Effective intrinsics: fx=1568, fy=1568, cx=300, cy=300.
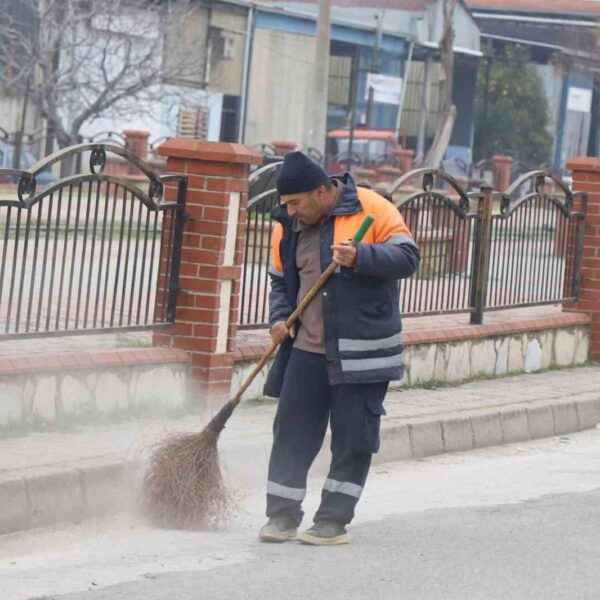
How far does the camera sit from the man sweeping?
6.58 m

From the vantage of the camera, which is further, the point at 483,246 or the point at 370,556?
the point at 483,246

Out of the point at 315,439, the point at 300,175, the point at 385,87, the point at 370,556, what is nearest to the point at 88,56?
the point at 385,87

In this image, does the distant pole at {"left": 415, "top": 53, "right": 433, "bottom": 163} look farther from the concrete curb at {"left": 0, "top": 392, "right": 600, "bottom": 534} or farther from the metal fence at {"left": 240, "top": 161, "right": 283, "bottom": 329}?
the metal fence at {"left": 240, "top": 161, "right": 283, "bottom": 329}

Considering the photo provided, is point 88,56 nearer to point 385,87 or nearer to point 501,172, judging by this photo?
point 385,87

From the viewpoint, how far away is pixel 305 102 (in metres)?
43.3

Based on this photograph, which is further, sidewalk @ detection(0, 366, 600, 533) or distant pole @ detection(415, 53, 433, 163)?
distant pole @ detection(415, 53, 433, 163)

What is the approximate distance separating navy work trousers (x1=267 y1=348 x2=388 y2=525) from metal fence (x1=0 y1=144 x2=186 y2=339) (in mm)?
1902

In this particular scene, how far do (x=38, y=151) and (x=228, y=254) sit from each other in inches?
968

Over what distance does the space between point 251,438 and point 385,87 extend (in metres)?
29.7

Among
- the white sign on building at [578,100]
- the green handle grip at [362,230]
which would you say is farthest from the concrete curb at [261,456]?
the white sign on building at [578,100]

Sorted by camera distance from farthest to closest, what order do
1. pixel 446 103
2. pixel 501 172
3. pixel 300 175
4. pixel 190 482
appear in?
pixel 501 172 → pixel 446 103 → pixel 190 482 → pixel 300 175

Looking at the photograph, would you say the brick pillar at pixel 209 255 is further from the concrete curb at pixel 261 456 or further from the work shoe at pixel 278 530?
the work shoe at pixel 278 530

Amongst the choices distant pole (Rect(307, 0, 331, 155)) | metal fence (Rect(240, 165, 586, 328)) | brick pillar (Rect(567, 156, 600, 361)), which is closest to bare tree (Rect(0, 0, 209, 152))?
distant pole (Rect(307, 0, 331, 155))

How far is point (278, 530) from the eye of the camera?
6.83 meters
